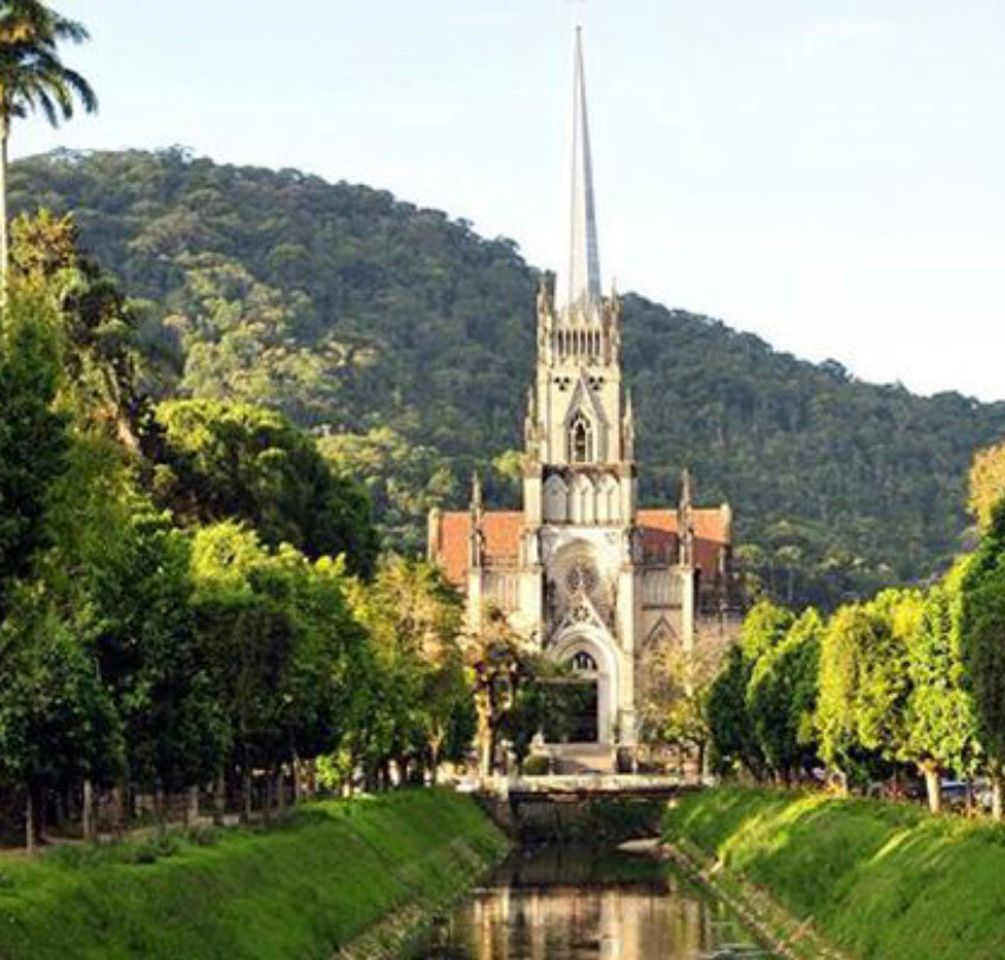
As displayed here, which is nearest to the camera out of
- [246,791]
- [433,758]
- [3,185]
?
[3,185]

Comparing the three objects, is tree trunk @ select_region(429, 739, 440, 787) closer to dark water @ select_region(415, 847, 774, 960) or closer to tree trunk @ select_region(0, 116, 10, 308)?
dark water @ select_region(415, 847, 774, 960)

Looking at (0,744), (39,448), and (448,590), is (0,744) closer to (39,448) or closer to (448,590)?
(39,448)

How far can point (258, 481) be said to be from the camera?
132m

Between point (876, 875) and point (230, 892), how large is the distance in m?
22.3

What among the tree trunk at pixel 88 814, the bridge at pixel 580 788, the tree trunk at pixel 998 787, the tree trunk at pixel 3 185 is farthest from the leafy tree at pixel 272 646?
the bridge at pixel 580 788

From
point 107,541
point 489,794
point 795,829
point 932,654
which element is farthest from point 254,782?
point 489,794

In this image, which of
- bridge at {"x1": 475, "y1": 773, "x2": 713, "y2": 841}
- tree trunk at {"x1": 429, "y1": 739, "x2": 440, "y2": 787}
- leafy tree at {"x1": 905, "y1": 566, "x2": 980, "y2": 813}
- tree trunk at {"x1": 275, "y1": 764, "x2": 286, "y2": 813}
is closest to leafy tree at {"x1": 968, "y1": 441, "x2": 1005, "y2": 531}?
bridge at {"x1": 475, "y1": 773, "x2": 713, "y2": 841}

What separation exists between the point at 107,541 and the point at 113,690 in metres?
10.2

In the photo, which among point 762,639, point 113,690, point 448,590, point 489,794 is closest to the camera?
point 113,690

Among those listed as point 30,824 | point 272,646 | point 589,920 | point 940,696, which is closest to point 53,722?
point 30,824

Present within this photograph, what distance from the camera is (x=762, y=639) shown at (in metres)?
156

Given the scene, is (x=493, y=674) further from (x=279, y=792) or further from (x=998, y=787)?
(x=998, y=787)

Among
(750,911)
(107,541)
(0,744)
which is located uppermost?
(107,541)

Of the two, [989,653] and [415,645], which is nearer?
[989,653]
